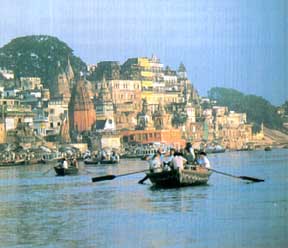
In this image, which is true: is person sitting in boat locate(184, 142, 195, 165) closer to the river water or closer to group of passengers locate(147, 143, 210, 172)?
group of passengers locate(147, 143, 210, 172)

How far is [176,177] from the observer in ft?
33.4

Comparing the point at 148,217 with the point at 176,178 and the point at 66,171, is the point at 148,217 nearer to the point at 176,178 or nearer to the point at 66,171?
the point at 176,178

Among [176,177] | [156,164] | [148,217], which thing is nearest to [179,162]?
[176,177]

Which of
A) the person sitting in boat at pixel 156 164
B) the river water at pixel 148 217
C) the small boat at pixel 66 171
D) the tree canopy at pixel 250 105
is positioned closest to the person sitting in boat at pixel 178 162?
the river water at pixel 148 217

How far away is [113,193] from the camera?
35.9 ft

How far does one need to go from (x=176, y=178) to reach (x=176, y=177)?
0.01 metres

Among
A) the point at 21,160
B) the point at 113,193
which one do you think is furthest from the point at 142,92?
the point at 113,193

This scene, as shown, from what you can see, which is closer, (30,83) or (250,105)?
(30,83)

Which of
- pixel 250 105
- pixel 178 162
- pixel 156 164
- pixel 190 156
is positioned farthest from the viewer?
pixel 250 105

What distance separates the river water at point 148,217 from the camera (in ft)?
21.1

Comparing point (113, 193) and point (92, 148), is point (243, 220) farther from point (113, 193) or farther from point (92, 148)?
point (92, 148)

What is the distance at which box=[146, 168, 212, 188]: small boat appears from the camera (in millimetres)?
10203

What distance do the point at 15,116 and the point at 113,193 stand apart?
856 inches

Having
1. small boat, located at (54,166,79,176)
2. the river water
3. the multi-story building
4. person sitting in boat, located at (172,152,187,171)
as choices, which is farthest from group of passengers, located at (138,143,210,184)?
the multi-story building
